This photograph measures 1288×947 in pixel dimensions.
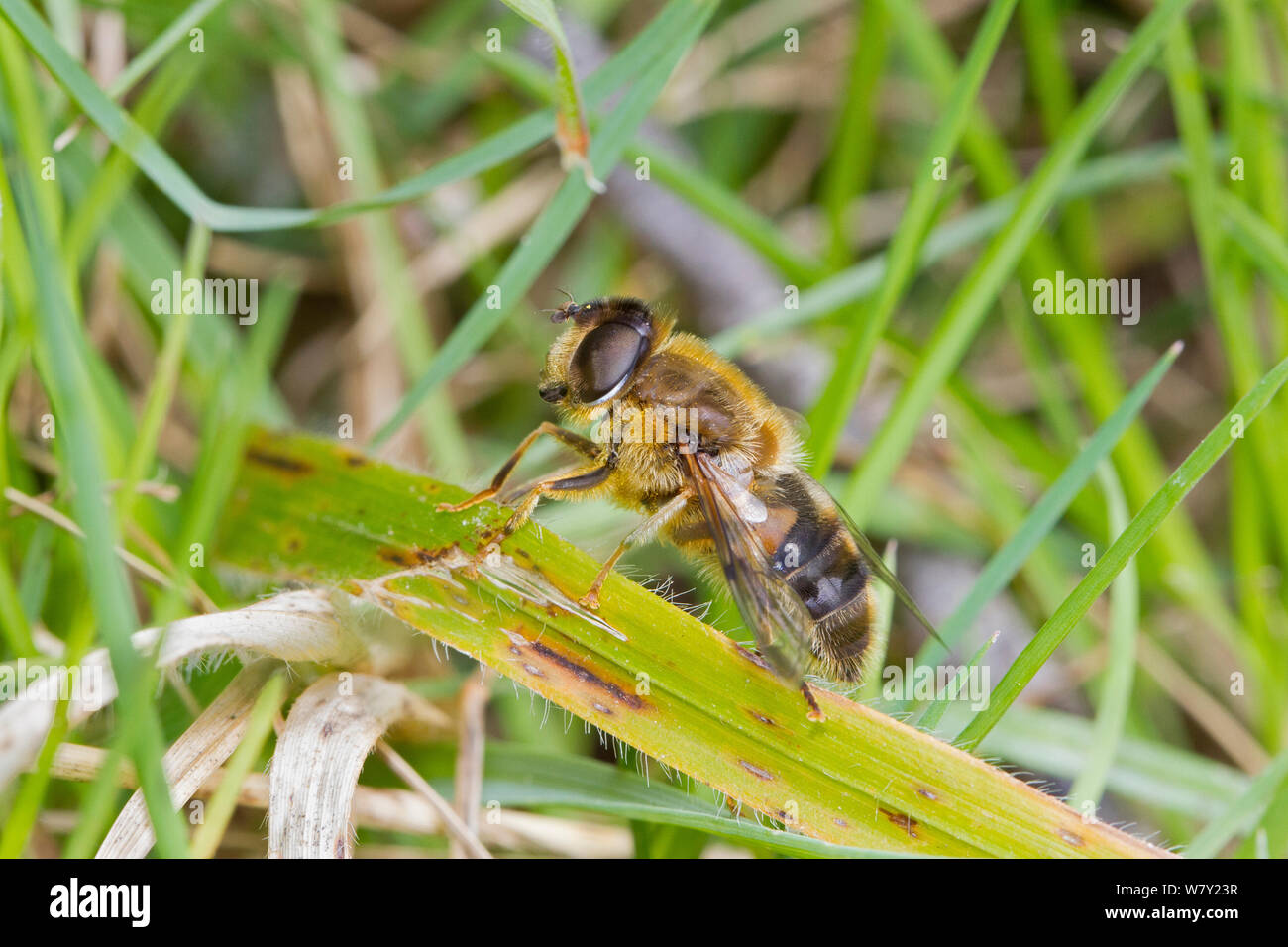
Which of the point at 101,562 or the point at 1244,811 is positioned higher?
the point at 101,562

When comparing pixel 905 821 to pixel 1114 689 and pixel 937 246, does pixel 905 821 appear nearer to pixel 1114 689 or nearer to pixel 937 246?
pixel 1114 689

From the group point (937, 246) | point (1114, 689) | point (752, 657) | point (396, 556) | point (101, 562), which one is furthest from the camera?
point (937, 246)

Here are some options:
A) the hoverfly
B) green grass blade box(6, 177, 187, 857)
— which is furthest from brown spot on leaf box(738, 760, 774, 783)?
green grass blade box(6, 177, 187, 857)

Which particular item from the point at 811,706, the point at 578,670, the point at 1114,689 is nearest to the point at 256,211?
the point at 578,670

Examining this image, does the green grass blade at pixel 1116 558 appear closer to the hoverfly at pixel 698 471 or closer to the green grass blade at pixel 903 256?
the hoverfly at pixel 698 471

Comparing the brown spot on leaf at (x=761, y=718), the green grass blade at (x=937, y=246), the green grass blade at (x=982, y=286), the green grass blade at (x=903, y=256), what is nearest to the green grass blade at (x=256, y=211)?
the green grass blade at (x=903, y=256)

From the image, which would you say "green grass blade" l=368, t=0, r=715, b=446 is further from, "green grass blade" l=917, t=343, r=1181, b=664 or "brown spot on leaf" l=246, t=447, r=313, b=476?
"green grass blade" l=917, t=343, r=1181, b=664
